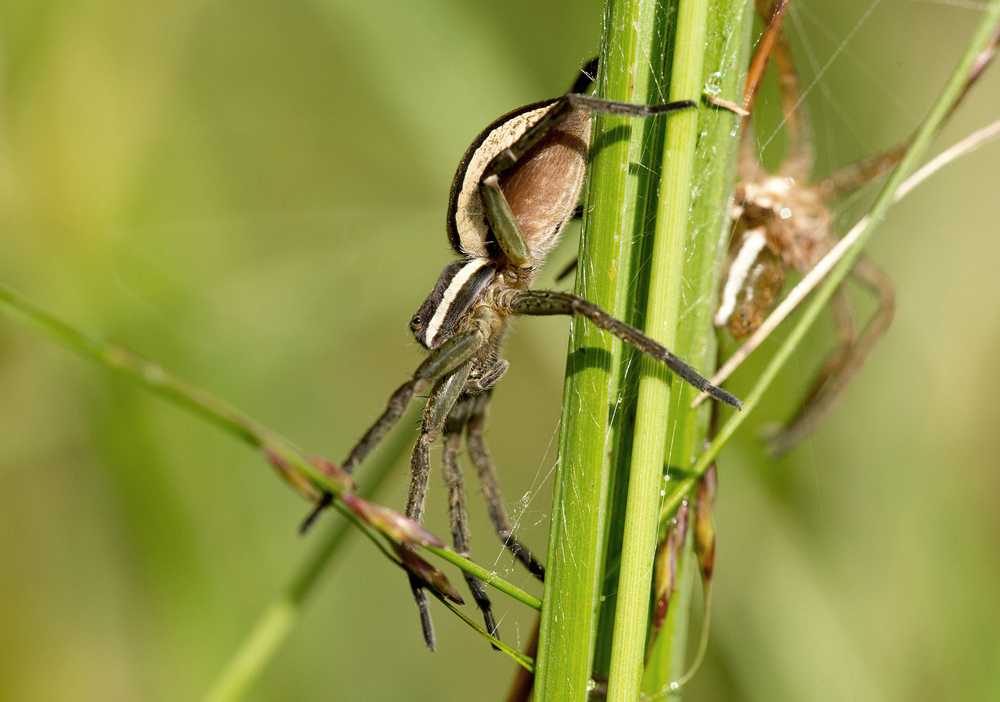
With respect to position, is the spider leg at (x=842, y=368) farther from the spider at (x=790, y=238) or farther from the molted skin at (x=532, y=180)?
the molted skin at (x=532, y=180)

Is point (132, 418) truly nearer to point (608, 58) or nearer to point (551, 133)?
point (551, 133)

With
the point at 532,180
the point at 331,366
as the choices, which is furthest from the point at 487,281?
the point at 331,366

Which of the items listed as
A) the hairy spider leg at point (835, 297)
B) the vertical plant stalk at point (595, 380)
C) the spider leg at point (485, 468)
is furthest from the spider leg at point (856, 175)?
the spider leg at point (485, 468)

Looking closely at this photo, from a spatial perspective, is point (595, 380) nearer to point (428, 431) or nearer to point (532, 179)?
point (428, 431)

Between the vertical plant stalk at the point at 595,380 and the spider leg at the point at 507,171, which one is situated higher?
the spider leg at the point at 507,171

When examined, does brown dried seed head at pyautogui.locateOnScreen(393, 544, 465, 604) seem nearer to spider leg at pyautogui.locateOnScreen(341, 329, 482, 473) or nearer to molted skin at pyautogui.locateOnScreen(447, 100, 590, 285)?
spider leg at pyautogui.locateOnScreen(341, 329, 482, 473)

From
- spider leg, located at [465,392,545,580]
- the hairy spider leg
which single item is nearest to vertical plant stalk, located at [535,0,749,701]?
spider leg, located at [465,392,545,580]
